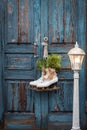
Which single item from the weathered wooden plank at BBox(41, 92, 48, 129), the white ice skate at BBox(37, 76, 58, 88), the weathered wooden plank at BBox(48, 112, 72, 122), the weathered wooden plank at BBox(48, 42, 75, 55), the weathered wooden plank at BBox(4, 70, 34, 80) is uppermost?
the weathered wooden plank at BBox(48, 42, 75, 55)

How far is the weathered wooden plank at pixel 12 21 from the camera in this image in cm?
613

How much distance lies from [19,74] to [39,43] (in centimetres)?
53

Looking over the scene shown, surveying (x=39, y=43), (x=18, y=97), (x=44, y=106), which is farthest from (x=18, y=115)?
(x=39, y=43)

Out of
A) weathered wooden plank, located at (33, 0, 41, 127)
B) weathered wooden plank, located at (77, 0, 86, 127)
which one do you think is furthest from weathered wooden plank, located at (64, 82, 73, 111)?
weathered wooden plank, located at (33, 0, 41, 127)

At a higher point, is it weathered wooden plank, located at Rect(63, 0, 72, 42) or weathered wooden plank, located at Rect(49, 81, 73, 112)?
weathered wooden plank, located at Rect(63, 0, 72, 42)

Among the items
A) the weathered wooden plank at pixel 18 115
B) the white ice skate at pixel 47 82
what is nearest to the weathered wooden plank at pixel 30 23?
the white ice skate at pixel 47 82

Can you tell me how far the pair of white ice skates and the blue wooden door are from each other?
16 centimetres

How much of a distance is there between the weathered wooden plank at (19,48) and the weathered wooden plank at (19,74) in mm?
286

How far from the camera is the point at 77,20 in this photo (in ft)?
20.0

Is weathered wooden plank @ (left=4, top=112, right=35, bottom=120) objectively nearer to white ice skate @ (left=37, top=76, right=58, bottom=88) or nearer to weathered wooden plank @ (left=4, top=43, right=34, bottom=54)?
white ice skate @ (left=37, top=76, right=58, bottom=88)

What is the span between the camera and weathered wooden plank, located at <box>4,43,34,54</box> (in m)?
6.11

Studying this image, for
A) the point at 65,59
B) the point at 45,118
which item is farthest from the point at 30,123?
the point at 65,59

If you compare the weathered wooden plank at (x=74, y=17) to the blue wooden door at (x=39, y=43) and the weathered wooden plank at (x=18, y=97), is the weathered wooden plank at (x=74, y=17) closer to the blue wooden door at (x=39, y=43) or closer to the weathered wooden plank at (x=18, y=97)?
the blue wooden door at (x=39, y=43)

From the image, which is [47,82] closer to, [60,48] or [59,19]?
[60,48]
